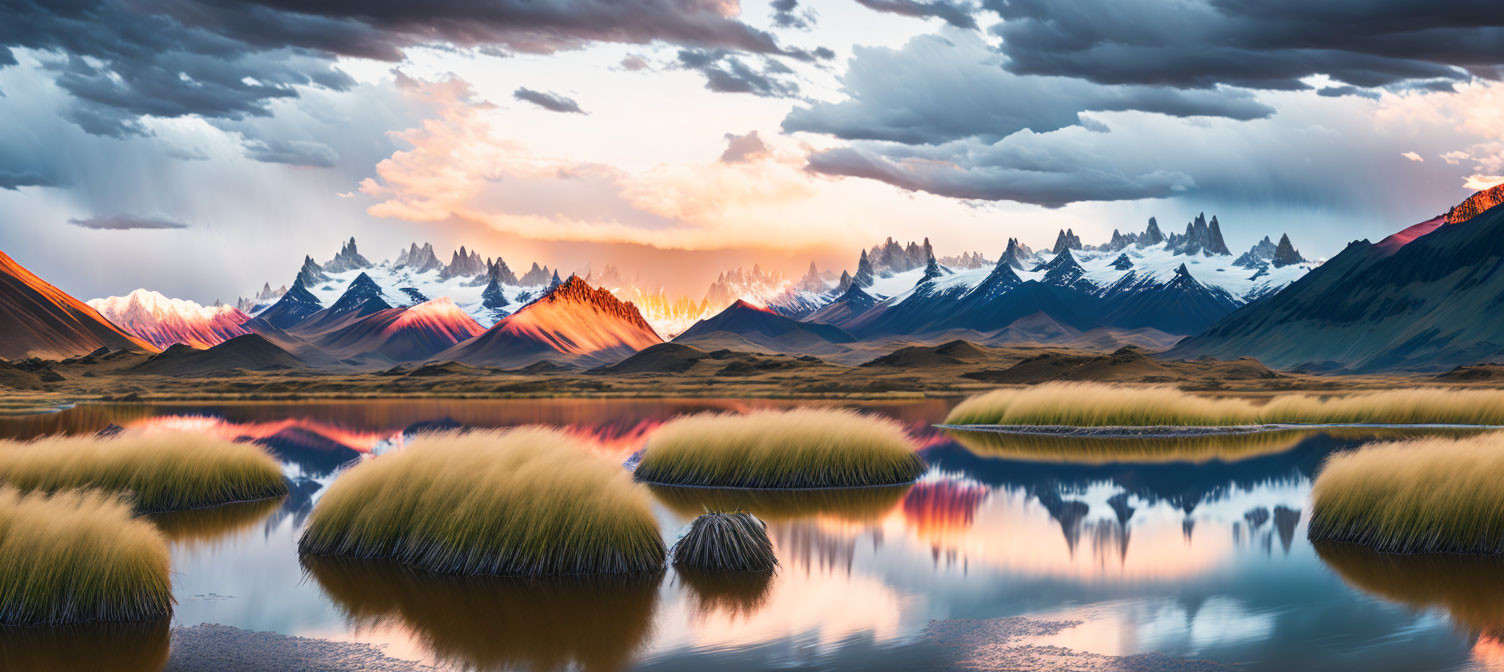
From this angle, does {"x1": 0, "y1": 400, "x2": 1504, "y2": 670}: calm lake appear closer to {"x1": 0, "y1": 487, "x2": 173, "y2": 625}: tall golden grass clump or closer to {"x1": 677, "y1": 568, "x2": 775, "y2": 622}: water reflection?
{"x1": 677, "y1": 568, "x2": 775, "y2": 622}: water reflection

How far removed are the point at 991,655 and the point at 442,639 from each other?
775cm

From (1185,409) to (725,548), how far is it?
48.0m

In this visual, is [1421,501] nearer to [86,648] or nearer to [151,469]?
[86,648]

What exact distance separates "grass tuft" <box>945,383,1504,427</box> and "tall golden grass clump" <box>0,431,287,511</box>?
4238 centimetres

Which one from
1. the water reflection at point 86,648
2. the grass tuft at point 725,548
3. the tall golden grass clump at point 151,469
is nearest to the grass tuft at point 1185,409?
the tall golden grass clump at point 151,469

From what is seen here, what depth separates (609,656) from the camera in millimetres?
15375

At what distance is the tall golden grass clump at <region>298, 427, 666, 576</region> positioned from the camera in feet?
68.4

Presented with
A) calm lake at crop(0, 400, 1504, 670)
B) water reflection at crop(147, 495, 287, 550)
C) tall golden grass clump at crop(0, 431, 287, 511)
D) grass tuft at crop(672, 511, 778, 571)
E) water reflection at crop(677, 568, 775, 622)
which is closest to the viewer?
calm lake at crop(0, 400, 1504, 670)

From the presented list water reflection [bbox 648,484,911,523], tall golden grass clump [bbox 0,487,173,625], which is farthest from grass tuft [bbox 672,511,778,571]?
tall golden grass clump [bbox 0,487,173,625]

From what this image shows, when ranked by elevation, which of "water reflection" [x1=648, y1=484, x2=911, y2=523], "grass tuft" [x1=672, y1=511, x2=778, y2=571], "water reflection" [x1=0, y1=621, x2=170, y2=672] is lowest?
"water reflection" [x1=0, y1=621, x2=170, y2=672]

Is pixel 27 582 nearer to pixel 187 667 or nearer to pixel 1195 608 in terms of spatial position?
pixel 187 667

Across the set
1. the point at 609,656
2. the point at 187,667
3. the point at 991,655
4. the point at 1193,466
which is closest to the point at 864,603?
the point at 991,655

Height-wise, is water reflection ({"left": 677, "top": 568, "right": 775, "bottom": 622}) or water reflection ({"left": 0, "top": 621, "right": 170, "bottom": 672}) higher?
water reflection ({"left": 677, "top": 568, "right": 775, "bottom": 622})

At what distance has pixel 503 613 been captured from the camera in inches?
703
